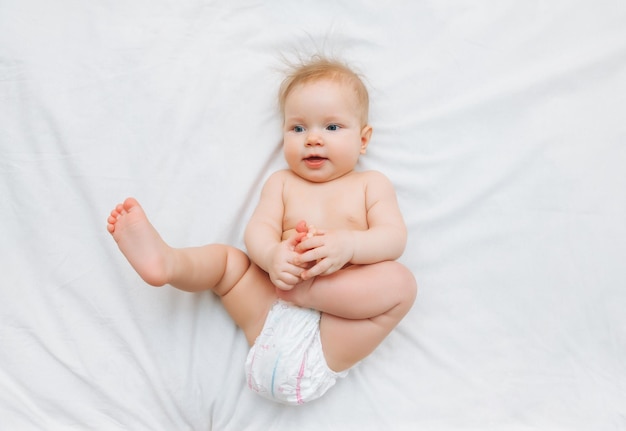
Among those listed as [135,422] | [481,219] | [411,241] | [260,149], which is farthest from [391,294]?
[135,422]

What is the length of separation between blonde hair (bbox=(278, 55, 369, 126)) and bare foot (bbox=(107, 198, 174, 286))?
44 centimetres

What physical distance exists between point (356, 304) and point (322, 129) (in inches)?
15.6

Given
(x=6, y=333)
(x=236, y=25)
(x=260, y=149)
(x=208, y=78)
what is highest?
(x=236, y=25)

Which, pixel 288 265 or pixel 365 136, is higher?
pixel 365 136

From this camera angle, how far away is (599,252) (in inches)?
56.4

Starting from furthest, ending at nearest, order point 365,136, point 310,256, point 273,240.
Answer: point 365,136, point 273,240, point 310,256

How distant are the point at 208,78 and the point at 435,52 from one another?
21.7 inches

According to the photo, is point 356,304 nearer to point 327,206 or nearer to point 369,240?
point 369,240

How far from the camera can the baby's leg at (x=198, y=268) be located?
Result: 1205 millimetres

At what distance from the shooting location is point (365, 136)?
56.2 inches

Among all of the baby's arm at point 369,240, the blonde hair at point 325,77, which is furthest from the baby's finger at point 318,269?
the blonde hair at point 325,77

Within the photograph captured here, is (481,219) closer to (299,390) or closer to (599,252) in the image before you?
(599,252)

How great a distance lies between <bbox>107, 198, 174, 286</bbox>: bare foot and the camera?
1200mm

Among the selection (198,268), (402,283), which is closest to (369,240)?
(402,283)
